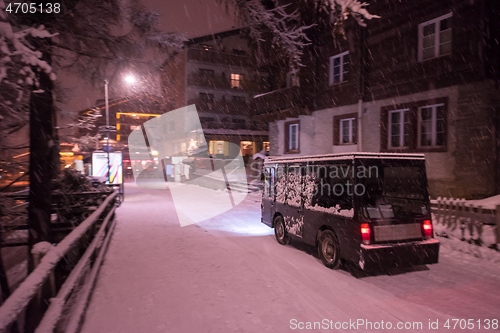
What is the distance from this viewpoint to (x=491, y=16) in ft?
35.3

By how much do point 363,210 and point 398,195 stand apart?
6.95 ft

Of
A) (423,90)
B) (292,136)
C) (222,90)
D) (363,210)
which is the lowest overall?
(363,210)

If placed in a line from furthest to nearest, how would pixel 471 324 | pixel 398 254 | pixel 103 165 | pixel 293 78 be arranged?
pixel 293 78
pixel 103 165
pixel 398 254
pixel 471 324

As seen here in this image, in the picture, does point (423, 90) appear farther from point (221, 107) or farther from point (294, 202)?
point (221, 107)

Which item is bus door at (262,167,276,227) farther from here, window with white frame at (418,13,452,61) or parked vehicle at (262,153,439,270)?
window with white frame at (418,13,452,61)

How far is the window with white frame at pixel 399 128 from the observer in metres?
13.5

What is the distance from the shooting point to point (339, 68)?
669 inches

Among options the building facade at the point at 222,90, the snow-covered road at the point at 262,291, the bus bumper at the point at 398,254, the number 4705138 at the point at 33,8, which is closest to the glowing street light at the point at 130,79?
the number 4705138 at the point at 33,8

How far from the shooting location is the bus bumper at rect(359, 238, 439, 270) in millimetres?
5395

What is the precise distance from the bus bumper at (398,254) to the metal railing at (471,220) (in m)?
2.16

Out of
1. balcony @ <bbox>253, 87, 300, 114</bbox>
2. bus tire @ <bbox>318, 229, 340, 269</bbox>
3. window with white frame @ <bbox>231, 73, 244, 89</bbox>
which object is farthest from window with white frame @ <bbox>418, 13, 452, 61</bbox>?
window with white frame @ <bbox>231, 73, 244, 89</bbox>

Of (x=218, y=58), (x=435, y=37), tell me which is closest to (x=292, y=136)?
(x=435, y=37)

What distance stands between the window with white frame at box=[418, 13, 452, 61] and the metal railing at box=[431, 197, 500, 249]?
6961mm

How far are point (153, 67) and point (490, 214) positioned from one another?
327 inches
